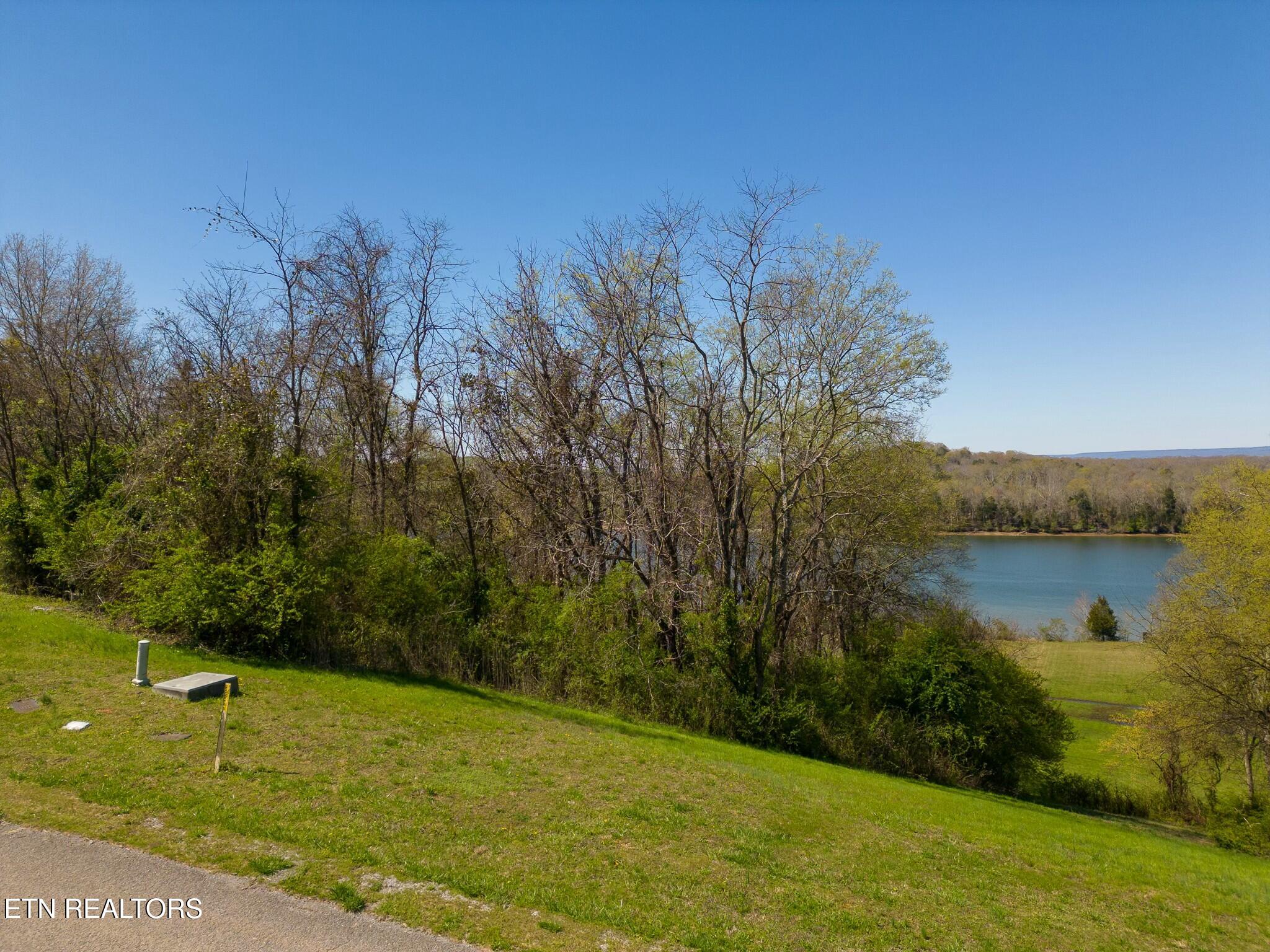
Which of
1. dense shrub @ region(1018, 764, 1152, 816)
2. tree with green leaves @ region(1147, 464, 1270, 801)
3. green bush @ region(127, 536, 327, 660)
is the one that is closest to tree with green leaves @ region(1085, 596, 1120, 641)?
tree with green leaves @ region(1147, 464, 1270, 801)

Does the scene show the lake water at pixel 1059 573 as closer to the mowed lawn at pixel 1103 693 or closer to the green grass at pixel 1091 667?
the green grass at pixel 1091 667

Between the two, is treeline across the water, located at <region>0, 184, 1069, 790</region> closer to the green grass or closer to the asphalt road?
the asphalt road

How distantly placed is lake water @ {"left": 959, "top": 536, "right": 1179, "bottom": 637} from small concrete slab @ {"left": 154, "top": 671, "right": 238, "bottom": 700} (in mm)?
36055

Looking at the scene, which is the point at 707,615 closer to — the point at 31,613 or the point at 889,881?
the point at 889,881

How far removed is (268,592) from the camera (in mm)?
13234

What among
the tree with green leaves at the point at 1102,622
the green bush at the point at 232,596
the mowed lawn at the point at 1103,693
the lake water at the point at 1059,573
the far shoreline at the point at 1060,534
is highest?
the green bush at the point at 232,596

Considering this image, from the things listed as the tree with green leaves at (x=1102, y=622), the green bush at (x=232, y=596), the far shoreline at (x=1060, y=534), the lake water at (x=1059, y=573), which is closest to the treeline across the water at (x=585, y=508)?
the green bush at (x=232, y=596)

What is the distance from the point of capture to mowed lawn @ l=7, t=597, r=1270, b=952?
538 centimetres

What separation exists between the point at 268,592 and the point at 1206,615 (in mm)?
24323

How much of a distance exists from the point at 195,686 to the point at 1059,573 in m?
69.1

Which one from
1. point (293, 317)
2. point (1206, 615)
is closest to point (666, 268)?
point (293, 317)

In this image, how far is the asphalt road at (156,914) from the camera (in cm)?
428

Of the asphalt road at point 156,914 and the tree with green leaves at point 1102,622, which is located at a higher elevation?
the asphalt road at point 156,914

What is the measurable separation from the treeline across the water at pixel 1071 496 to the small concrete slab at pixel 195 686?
68108 millimetres
